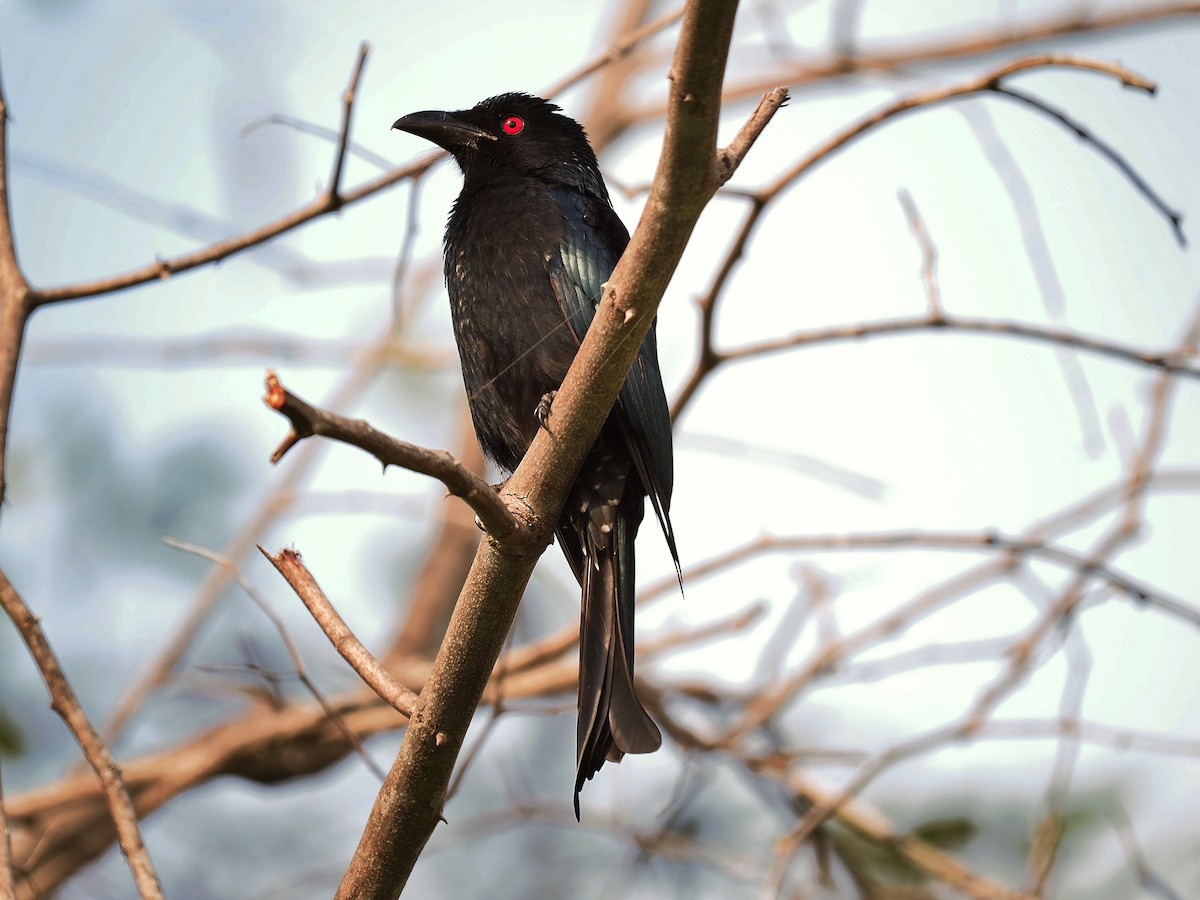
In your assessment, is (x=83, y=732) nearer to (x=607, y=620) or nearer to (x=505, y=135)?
(x=607, y=620)

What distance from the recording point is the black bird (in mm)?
2578

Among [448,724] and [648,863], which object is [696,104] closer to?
[448,724]

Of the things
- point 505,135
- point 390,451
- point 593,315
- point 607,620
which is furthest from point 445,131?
point 390,451

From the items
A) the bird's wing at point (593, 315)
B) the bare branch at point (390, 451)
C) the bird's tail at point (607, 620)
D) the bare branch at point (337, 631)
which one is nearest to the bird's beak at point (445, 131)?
the bird's wing at point (593, 315)

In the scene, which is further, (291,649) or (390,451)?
(291,649)

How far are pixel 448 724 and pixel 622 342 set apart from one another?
752 millimetres

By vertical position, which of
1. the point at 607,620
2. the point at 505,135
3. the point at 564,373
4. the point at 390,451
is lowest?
the point at 390,451

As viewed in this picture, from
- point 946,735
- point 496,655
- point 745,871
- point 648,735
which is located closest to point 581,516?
point 648,735

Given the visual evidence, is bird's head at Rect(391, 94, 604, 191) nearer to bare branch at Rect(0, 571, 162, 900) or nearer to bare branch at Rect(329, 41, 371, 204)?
bare branch at Rect(329, 41, 371, 204)

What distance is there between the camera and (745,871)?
4234 millimetres

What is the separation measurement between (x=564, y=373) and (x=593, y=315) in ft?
0.59

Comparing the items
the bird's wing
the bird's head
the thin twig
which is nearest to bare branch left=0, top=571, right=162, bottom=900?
the thin twig

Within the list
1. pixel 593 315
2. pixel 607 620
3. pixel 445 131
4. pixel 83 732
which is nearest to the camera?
pixel 83 732

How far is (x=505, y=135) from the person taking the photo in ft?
12.3
